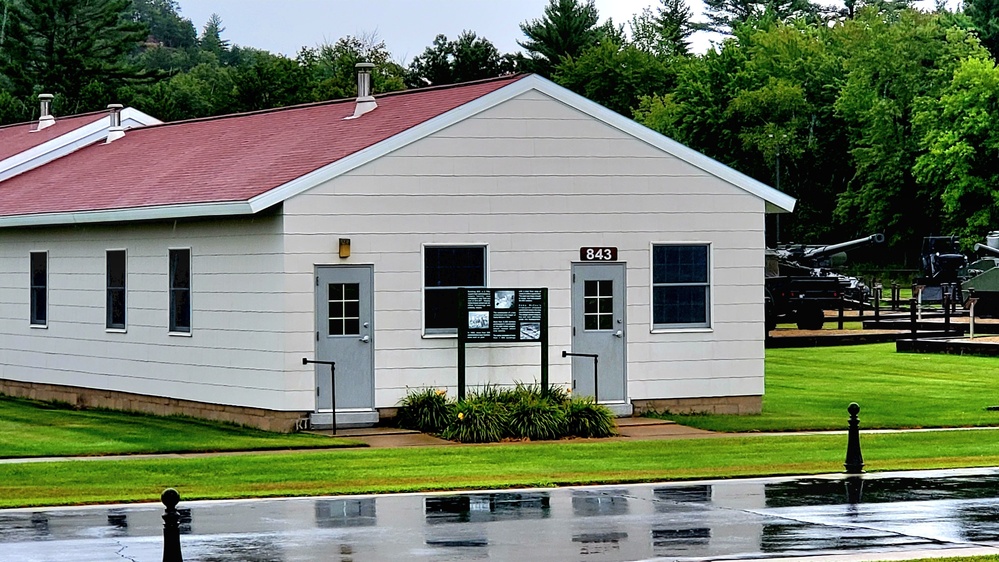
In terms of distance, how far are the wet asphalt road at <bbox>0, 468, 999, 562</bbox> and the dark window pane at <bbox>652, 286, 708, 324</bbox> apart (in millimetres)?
7399

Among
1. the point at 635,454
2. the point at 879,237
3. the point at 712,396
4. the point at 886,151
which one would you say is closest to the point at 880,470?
the point at 635,454

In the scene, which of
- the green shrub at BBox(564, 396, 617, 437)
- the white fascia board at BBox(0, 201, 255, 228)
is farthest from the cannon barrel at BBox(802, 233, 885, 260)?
the green shrub at BBox(564, 396, 617, 437)

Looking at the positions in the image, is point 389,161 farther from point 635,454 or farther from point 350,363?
point 635,454

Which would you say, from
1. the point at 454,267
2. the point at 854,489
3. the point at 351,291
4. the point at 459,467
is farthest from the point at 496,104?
the point at 854,489

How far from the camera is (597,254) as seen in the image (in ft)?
80.5

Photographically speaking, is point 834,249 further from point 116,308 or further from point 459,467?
point 459,467

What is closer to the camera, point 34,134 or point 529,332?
point 529,332

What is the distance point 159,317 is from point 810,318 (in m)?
24.4

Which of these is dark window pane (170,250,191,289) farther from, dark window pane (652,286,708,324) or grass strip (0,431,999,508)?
dark window pane (652,286,708,324)

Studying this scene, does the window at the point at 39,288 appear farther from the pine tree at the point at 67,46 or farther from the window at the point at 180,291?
the pine tree at the point at 67,46

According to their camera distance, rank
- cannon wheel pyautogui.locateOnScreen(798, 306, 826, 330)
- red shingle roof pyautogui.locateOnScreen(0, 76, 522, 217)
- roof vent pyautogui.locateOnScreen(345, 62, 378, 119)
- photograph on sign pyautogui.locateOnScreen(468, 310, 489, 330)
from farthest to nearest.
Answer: cannon wheel pyautogui.locateOnScreen(798, 306, 826, 330)
roof vent pyautogui.locateOnScreen(345, 62, 378, 119)
red shingle roof pyautogui.locateOnScreen(0, 76, 522, 217)
photograph on sign pyautogui.locateOnScreen(468, 310, 489, 330)

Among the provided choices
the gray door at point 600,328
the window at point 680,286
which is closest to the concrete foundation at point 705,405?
the gray door at point 600,328

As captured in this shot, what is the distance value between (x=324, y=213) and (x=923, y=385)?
1375 centimetres

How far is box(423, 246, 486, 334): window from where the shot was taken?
77.9 ft
